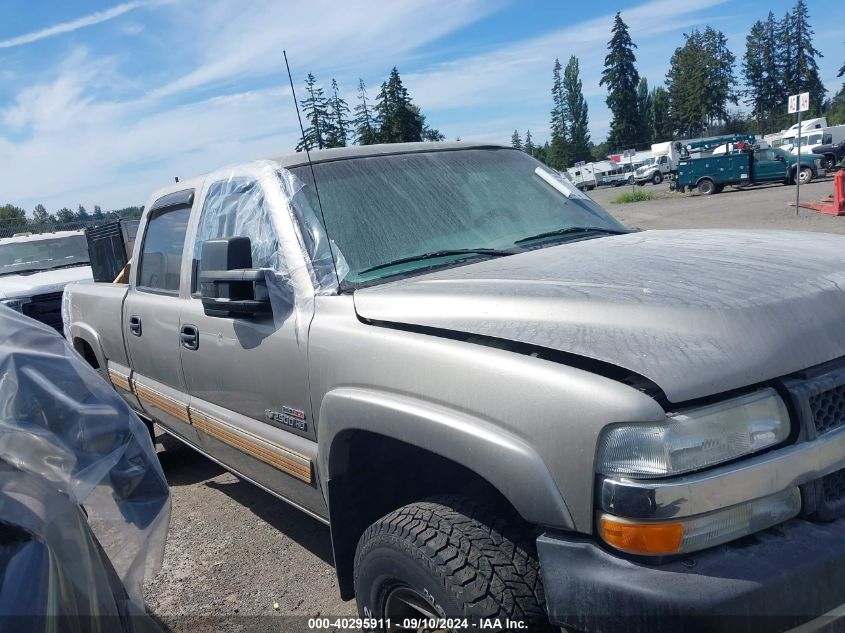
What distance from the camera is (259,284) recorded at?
282cm

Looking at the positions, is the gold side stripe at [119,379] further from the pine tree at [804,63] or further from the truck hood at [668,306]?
the pine tree at [804,63]

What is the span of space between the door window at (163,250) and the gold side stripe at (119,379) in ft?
2.03

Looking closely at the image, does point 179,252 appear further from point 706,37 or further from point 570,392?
point 706,37

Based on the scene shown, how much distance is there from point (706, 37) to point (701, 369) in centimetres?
10011

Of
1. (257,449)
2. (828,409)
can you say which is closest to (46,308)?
(257,449)

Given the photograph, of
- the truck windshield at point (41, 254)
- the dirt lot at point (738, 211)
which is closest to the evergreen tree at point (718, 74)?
the dirt lot at point (738, 211)

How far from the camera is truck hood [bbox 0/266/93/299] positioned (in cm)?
911

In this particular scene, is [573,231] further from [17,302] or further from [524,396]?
[17,302]

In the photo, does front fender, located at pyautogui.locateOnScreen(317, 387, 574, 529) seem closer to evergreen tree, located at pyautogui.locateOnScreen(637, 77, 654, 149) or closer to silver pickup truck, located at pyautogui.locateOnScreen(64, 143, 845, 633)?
silver pickup truck, located at pyautogui.locateOnScreen(64, 143, 845, 633)

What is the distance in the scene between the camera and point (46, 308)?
30.2ft

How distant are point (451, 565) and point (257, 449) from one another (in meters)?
1.40

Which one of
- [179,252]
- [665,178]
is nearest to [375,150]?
[179,252]

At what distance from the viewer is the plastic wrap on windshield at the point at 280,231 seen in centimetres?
274

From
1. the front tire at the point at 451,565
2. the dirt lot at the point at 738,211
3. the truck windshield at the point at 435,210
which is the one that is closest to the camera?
the front tire at the point at 451,565
